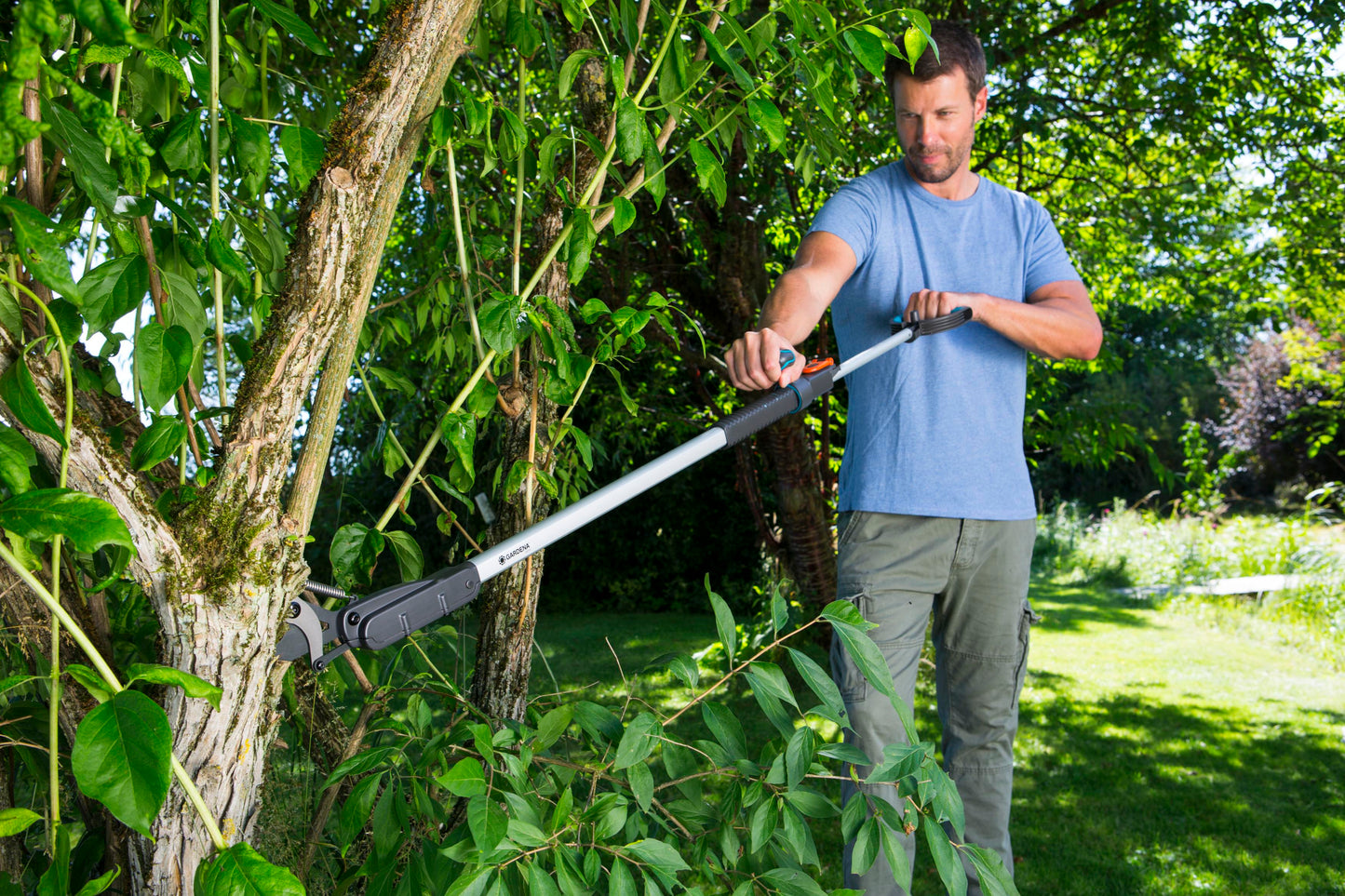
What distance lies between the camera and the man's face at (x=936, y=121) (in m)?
2.05

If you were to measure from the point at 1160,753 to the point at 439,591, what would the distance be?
4.45 m

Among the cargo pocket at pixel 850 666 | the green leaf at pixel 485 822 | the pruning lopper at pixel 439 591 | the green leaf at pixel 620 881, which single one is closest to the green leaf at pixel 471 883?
the green leaf at pixel 485 822

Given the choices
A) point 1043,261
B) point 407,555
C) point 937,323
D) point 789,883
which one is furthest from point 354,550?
point 1043,261

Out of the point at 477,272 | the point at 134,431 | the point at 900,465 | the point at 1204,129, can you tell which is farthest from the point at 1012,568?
the point at 1204,129

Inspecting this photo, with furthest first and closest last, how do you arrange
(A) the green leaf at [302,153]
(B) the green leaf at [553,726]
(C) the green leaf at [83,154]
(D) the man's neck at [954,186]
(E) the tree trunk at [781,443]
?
(E) the tree trunk at [781,443] < (D) the man's neck at [954,186] < (B) the green leaf at [553,726] < (A) the green leaf at [302,153] < (C) the green leaf at [83,154]

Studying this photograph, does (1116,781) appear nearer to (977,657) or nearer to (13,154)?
(977,657)

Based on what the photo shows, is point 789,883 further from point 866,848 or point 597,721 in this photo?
point 597,721

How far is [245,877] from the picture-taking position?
3.11 feet

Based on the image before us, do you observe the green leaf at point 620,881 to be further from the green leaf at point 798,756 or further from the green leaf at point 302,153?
the green leaf at point 302,153

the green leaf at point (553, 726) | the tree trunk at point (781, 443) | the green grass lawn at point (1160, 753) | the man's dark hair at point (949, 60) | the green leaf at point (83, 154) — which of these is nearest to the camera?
the green leaf at point (83, 154)

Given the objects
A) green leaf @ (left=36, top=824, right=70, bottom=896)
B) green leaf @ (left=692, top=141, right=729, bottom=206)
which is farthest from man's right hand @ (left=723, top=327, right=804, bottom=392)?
green leaf @ (left=36, top=824, right=70, bottom=896)

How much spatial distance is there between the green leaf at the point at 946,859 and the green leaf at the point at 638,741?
341 millimetres

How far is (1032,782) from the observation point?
4203 mm

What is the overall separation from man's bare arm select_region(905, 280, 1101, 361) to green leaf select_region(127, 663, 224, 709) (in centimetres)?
147
